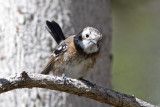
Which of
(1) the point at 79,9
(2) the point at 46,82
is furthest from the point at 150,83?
(2) the point at 46,82

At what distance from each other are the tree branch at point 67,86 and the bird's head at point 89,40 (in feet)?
1.76

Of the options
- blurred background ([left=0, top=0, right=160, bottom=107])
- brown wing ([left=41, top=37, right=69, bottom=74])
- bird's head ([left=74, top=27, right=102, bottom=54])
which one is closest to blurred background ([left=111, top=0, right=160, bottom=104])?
blurred background ([left=0, top=0, right=160, bottom=107])

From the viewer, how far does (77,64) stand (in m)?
4.39

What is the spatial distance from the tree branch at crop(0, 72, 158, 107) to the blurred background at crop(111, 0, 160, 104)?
3.92m

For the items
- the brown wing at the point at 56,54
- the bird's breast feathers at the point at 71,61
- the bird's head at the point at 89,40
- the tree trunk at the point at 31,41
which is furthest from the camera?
the tree trunk at the point at 31,41

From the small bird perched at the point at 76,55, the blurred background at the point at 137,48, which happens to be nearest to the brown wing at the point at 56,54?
the small bird perched at the point at 76,55

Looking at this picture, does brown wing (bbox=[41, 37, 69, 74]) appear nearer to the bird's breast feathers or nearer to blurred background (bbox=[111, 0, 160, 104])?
the bird's breast feathers

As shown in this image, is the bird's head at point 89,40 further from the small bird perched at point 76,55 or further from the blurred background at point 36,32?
the blurred background at point 36,32

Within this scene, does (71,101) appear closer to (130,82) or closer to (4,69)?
(4,69)

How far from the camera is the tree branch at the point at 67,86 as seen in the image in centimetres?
355

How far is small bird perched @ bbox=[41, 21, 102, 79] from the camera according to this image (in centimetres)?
434

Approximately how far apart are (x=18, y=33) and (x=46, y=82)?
4.63 feet

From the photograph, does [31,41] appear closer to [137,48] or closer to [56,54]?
[56,54]

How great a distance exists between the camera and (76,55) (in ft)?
14.4
